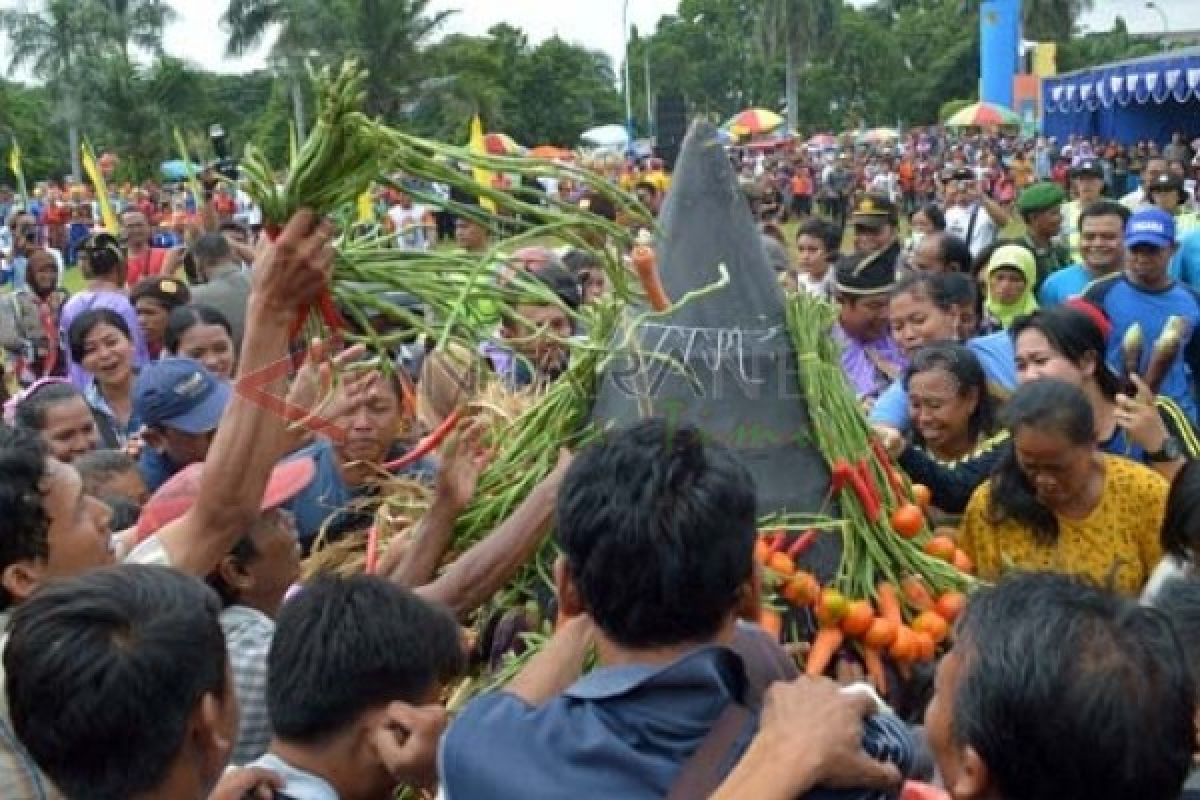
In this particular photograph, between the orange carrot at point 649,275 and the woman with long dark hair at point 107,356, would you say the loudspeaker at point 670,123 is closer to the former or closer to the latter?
the orange carrot at point 649,275

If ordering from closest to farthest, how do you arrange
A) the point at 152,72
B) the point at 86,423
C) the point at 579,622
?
the point at 579,622 → the point at 86,423 → the point at 152,72

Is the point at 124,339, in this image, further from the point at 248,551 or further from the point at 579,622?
the point at 579,622

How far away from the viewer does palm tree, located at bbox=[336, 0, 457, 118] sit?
40.9 meters

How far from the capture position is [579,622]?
240 centimetres

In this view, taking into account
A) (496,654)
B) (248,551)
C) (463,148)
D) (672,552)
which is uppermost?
(463,148)

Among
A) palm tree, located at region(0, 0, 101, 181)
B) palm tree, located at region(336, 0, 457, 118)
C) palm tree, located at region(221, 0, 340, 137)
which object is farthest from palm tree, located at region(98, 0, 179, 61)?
palm tree, located at region(336, 0, 457, 118)

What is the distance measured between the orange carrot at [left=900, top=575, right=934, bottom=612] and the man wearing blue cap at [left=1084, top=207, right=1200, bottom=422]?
3497 millimetres

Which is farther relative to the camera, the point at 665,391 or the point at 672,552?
the point at 665,391

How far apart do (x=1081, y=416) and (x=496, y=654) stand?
161cm

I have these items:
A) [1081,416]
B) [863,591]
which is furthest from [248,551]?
[1081,416]

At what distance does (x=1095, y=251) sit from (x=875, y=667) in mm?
4752

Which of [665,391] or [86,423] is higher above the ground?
[665,391]

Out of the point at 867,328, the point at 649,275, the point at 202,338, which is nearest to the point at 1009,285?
the point at 867,328

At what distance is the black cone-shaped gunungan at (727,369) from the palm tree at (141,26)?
54.0 meters
